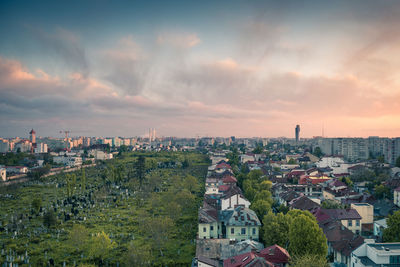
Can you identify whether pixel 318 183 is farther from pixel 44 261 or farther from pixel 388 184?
pixel 44 261

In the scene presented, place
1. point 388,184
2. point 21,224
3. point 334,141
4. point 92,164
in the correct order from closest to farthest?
1. point 21,224
2. point 388,184
3. point 92,164
4. point 334,141

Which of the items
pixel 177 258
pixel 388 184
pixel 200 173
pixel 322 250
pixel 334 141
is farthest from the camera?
pixel 334 141

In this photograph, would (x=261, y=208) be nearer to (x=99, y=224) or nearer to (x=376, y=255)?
(x=376, y=255)

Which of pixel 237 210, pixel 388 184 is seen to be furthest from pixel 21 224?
pixel 388 184

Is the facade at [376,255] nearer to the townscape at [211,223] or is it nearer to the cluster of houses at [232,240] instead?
the townscape at [211,223]

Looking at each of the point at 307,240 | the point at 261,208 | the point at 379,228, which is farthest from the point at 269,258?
the point at 379,228

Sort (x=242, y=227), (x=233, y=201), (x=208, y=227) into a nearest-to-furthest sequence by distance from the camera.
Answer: (x=242, y=227)
(x=208, y=227)
(x=233, y=201)
